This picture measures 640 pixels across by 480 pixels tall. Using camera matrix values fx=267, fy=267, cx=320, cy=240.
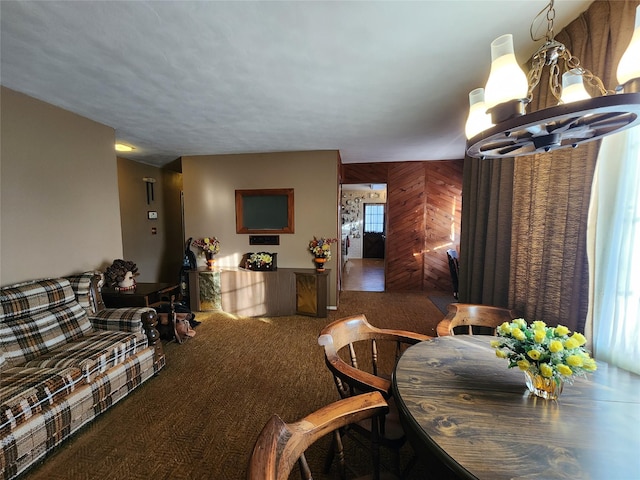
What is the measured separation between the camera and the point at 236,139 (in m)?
3.77

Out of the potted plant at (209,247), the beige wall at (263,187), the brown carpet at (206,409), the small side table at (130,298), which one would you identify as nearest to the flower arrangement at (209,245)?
the potted plant at (209,247)

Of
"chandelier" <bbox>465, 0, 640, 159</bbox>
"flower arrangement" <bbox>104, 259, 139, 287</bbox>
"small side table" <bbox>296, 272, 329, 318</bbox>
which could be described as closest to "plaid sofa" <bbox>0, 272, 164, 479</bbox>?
"flower arrangement" <bbox>104, 259, 139, 287</bbox>

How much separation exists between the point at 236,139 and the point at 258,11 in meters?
2.43

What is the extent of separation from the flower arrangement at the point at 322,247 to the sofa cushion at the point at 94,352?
2494 mm

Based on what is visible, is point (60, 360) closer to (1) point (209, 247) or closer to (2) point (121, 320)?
(2) point (121, 320)

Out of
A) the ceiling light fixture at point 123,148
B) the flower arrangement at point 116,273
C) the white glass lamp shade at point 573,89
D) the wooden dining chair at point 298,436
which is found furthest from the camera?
the ceiling light fixture at point 123,148

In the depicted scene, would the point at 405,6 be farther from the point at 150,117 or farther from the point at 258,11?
the point at 150,117

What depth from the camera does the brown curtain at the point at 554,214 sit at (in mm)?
1408

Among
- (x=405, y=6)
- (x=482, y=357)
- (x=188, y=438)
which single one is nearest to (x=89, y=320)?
(x=188, y=438)

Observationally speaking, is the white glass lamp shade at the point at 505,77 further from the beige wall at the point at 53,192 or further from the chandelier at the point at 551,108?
the beige wall at the point at 53,192

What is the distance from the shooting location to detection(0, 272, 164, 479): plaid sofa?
5.11ft

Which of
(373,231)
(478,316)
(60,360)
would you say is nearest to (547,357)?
(478,316)

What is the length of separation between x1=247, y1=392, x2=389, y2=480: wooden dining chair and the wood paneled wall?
4.78 meters

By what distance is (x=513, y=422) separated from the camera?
36.4 inches
